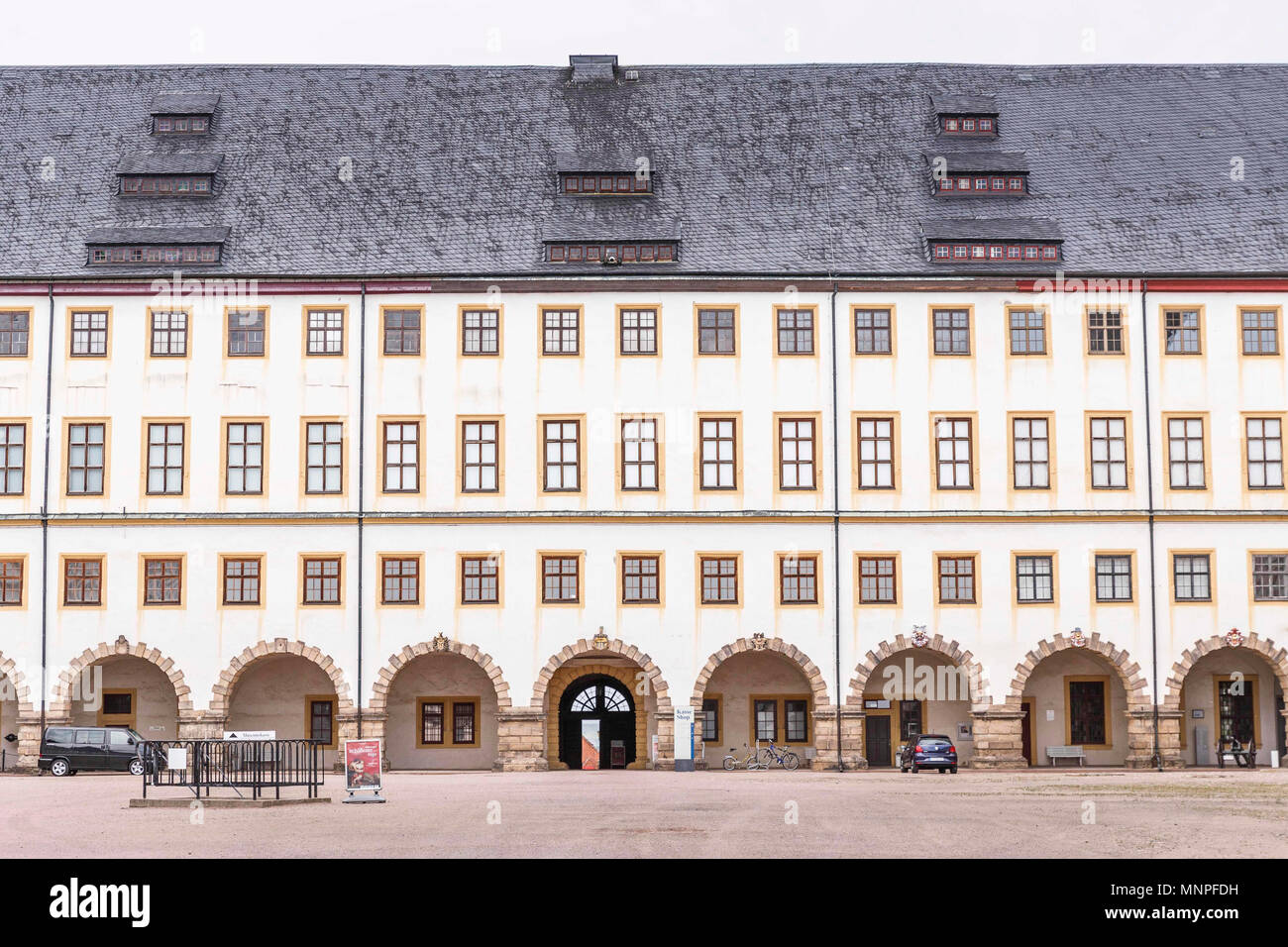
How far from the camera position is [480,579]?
171ft

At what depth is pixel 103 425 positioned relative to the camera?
52.8 metres

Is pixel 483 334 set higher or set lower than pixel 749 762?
higher

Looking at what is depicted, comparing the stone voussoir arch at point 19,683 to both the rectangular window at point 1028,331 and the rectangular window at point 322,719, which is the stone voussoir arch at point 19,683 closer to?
the rectangular window at point 322,719

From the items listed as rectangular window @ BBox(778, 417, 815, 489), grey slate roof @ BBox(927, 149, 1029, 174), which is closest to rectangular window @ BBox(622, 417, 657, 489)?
rectangular window @ BBox(778, 417, 815, 489)

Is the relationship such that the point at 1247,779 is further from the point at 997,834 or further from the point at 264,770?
the point at 264,770

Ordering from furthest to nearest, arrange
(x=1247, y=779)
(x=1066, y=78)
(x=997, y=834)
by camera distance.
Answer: (x=1066, y=78) → (x=1247, y=779) → (x=997, y=834)

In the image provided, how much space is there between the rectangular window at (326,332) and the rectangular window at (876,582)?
1605cm

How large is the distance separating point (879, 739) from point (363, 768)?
847 inches

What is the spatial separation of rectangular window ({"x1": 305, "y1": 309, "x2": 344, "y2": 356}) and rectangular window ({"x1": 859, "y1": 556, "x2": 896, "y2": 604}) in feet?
52.7

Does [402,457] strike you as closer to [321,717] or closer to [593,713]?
[321,717]

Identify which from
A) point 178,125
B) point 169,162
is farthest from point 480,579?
point 178,125

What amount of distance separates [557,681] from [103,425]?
48.5 feet

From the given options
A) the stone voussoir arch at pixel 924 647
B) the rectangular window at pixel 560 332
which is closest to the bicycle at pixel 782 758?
the stone voussoir arch at pixel 924 647

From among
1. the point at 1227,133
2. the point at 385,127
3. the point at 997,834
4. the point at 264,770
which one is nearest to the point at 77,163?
the point at 385,127
